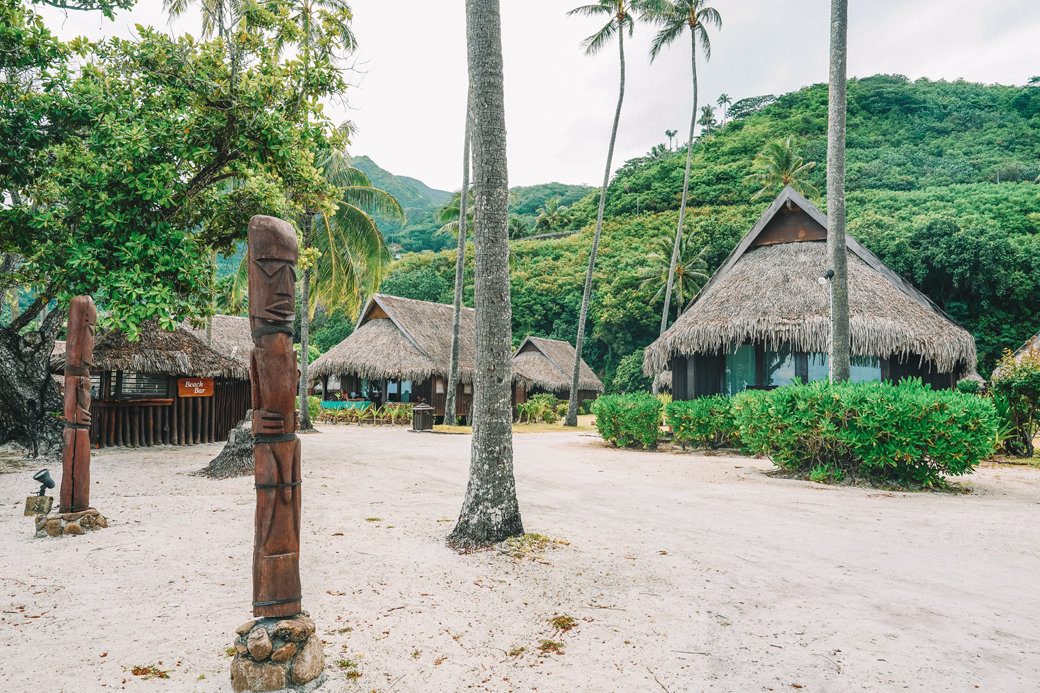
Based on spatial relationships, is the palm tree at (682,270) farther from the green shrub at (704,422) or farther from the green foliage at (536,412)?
the green shrub at (704,422)

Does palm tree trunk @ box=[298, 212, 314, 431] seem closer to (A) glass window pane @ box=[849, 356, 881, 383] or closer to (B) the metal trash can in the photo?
(B) the metal trash can

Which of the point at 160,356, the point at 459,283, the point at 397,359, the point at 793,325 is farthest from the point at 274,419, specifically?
the point at 397,359

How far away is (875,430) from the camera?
7.79 metres

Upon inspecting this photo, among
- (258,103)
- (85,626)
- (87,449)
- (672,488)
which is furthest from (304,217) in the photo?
(85,626)

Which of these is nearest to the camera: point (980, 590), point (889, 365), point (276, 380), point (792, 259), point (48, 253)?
point (276, 380)

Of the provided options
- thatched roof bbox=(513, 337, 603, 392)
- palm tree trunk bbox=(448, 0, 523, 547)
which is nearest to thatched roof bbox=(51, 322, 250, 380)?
palm tree trunk bbox=(448, 0, 523, 547)

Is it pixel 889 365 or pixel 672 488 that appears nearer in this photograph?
pixel 672 488

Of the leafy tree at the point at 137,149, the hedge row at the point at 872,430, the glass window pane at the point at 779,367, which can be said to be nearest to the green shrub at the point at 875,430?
the hedge row at the point at 872,430

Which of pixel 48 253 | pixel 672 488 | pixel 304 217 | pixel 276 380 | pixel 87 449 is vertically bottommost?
pixel 672 488

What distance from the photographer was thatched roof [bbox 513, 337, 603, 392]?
29047 mm

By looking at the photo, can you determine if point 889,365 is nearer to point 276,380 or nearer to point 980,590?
point 980,590

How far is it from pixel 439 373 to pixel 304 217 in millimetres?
8989

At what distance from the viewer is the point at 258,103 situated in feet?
26.4

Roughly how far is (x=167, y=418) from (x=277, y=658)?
40.1 ft
